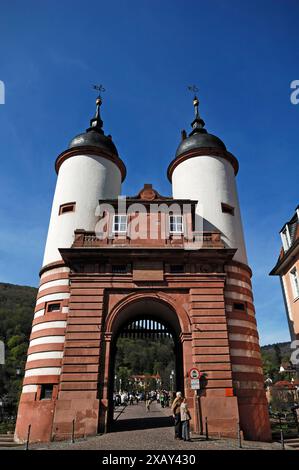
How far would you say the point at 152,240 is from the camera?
23172 mm

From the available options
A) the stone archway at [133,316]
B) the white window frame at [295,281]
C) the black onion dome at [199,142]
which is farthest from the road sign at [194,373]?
the black onion dome at [199,142]

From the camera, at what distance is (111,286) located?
2147cm

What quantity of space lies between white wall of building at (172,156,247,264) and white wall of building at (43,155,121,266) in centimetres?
569

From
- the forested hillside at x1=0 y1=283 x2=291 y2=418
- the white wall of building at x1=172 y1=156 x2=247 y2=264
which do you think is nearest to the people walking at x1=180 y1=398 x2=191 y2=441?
the white wall of building at x1=172 y1=156 x2=247 y2=264

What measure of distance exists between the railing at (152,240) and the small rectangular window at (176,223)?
0.51 metres

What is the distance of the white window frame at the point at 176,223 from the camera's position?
23880 millimetres

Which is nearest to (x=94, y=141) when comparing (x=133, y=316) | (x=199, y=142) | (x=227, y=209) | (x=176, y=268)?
(x=199, y=142)

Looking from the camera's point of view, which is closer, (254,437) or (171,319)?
(254,437)

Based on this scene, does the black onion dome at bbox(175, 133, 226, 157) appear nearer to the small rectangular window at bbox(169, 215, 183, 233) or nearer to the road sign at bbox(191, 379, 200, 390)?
the small rectangular window at bbox(169, 215, 183, 233)

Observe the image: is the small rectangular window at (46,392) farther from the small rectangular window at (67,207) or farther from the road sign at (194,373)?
the small rectangular window at (67,207)
